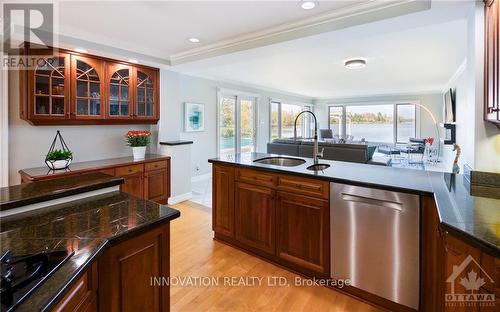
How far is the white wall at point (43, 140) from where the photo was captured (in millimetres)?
3145

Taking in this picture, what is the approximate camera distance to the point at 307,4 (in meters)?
2.43

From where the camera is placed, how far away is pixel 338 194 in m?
2.12

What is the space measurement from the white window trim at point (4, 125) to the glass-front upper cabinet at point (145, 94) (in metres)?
1.47

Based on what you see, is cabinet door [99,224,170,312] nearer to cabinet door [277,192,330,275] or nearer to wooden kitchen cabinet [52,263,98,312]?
wooden kitchen cabinet [52,263,98,312]

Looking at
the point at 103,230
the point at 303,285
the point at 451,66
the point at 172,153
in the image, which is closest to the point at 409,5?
the point at 303,285

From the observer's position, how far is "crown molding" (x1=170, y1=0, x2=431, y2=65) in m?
2.27

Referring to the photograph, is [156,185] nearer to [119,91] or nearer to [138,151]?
[138,151]

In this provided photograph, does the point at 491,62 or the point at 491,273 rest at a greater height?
the point at 491,62

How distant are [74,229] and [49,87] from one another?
271 centimetres

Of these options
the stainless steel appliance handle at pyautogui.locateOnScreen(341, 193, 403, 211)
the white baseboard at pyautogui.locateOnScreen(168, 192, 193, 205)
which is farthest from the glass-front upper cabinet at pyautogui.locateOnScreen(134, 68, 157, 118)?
the stainless steel appliance handle at pyautogui.locateOnScreen(341, 193, 403, 211)

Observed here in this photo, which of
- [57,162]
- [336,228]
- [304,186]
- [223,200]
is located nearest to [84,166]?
[57,162]

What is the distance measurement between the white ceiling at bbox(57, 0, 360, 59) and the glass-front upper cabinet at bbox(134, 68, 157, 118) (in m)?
0.59

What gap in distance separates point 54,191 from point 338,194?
75.1 inches

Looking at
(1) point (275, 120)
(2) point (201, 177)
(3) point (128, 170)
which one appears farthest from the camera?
(1) point (275, 120)
